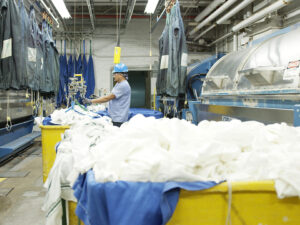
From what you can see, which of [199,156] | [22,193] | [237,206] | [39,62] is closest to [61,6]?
[39,62]

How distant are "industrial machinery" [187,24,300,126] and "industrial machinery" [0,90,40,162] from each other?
2936 millimetres

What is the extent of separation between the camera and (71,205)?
150 centimetres

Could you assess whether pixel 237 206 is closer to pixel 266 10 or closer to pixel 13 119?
pixel 266 10

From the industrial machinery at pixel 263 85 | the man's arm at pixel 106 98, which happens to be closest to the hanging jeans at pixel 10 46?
the man's arm at pixel 106 98

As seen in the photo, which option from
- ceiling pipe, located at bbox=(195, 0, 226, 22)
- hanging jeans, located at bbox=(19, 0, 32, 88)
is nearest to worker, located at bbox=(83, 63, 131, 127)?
hanging jeans, located at bbox=(19, 0, 32, 88)

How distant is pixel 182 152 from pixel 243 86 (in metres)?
1.95

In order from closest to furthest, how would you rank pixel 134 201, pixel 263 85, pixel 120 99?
pixel 134 201 → pixel 263 85 → pixel 120 99

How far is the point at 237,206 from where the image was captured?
83 cm

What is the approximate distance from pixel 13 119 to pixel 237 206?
4603mm

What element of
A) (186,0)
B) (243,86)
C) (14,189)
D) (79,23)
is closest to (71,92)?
(14,189)

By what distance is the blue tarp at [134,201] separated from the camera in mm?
763

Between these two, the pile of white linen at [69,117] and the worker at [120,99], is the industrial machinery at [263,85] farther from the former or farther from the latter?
the pile of white linen at [69,117]

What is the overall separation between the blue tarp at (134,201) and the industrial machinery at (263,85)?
1.17m

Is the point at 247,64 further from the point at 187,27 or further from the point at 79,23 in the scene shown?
the point at 79,23
